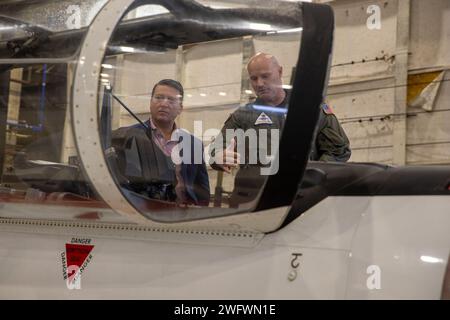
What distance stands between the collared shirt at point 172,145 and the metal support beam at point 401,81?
5.03m

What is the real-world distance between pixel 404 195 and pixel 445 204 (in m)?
0.14

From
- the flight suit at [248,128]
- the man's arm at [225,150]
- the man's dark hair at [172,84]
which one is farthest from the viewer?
the man's dark hair at [172,84]

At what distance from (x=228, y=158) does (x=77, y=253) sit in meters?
0.81

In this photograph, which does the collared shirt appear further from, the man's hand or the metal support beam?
the metal support beam

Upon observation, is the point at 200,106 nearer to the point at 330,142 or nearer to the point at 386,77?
the point at 330,142

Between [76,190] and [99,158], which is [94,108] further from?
[76,190]

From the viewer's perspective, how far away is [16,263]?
2357mm

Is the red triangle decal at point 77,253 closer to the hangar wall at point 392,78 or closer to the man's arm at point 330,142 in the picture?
the man's arm at point 330,142

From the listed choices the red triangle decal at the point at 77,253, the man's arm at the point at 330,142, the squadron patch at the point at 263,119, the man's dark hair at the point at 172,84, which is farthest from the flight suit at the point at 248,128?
the man's arm at the point at 330,142

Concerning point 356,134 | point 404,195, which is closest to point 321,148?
point 404,195

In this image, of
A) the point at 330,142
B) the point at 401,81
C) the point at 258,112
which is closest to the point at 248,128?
the point at 258,112

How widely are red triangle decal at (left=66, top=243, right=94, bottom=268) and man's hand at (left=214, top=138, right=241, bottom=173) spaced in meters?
0.70

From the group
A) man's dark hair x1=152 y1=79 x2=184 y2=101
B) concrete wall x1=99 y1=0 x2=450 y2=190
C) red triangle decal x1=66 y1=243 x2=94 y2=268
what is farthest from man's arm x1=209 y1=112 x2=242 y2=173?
concrete wall x1=99 y1=0 x2=450 y2=190

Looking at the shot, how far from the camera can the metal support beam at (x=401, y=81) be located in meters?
6.57
